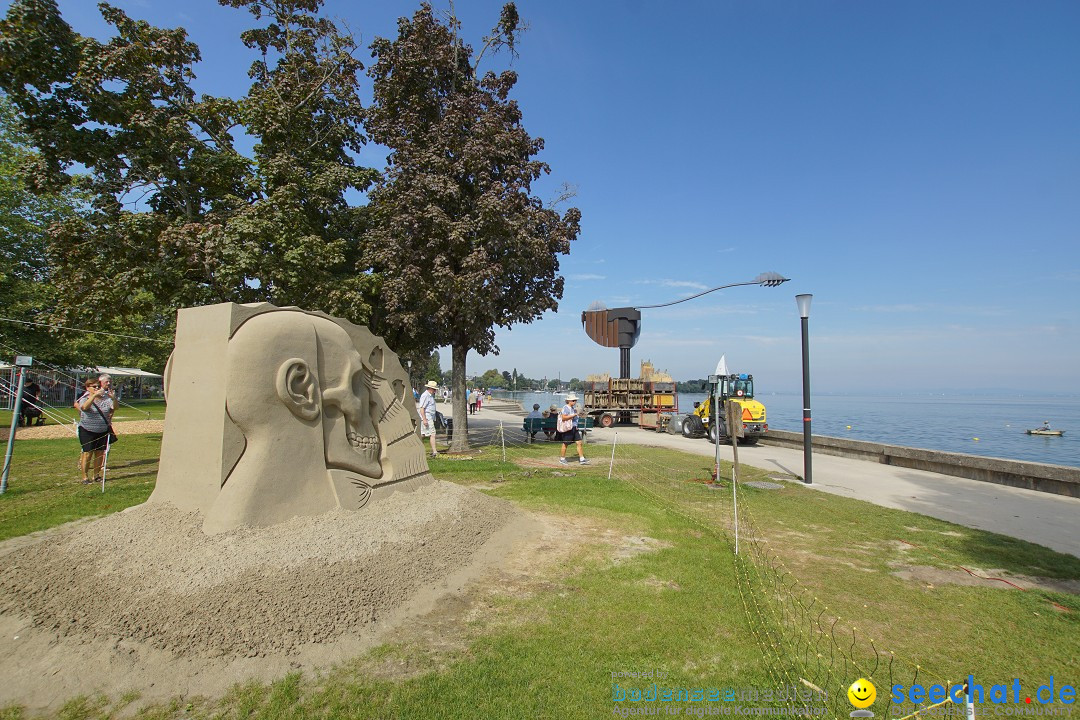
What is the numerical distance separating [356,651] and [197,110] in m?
14.5

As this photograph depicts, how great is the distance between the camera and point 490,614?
4387 mm

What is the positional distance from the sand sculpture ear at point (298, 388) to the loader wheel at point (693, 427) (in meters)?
19.7

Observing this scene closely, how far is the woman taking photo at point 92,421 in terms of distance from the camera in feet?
28.2

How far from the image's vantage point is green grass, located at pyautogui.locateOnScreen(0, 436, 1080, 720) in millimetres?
3203

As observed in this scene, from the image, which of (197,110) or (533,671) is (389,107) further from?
(533,671)

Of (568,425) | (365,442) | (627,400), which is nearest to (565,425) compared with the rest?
(568,425)

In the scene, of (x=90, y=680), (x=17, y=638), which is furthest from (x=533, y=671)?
(x=17, y=638)

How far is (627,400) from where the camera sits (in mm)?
27953

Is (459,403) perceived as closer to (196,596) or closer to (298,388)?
(298,388)

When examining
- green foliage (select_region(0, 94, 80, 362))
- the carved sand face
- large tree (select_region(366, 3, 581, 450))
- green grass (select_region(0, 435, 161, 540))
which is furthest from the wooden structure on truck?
green foliage (select_region(0, 94, 80, 362))

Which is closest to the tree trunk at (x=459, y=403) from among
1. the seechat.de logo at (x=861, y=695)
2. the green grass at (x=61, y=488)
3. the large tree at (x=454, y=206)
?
the large tree at (x=454, y=206)

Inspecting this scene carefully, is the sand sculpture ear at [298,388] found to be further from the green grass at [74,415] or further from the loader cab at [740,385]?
the loader cab at [740,385]

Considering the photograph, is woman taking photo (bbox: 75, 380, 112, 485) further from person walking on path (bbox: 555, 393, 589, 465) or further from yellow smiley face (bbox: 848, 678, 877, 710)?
yellow smiley face (bbox: 848, 678, 877, 710)

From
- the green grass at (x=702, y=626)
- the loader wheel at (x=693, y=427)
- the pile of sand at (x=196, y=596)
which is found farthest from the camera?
the loader wheel at (x=693, y=427)
